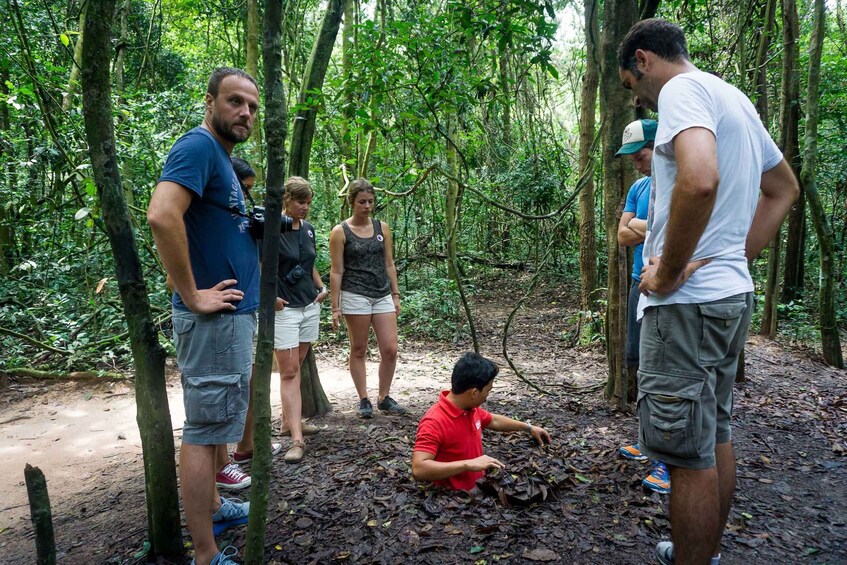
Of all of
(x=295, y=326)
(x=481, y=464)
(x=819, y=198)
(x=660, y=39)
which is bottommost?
(x=481, y=464)

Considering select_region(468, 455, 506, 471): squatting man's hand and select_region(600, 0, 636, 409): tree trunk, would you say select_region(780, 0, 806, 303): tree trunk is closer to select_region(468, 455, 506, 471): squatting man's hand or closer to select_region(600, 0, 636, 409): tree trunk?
select_region(600, 0, 636, 409): tree trunk

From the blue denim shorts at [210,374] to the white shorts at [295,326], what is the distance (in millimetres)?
1300

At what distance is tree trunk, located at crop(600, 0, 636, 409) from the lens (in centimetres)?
385

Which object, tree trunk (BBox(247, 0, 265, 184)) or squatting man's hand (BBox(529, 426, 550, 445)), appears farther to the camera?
tree trunk (BBox(247, 0, 265, 184))

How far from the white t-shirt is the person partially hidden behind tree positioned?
1.21 meters

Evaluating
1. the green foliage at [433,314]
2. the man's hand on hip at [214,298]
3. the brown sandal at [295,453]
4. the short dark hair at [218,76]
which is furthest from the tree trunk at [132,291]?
the green foliage at [433,314]

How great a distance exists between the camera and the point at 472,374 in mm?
2838

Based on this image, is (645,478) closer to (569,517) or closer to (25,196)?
(569,517)

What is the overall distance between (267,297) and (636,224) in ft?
7.59

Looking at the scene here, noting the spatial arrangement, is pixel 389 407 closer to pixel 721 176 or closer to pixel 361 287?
pixel 361 287

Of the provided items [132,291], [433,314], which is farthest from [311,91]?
[433,314]

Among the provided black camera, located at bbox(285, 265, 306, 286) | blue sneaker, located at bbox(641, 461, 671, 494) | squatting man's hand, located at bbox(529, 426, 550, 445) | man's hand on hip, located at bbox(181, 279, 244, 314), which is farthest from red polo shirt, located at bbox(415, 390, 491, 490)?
black camera, located at bbox(285, 265, 306, 286)

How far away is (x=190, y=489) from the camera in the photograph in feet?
7.11

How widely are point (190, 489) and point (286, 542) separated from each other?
0.62 m
